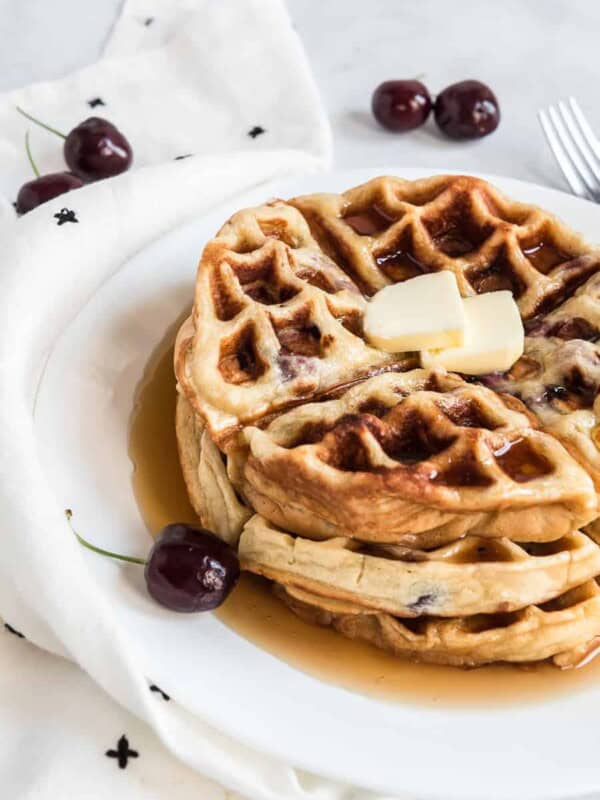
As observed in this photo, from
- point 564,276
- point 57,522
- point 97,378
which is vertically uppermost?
point 564,276

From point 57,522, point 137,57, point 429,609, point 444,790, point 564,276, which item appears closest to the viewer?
point 444,790

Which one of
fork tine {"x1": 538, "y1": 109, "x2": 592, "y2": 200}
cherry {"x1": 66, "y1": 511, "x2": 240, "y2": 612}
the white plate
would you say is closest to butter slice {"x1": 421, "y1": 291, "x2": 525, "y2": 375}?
cherry {"x1": 66, "y1": 511, "x2": 240, "y2": 612}

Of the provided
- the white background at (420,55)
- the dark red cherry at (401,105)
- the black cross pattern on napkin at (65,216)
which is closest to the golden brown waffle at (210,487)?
the black cross pattern on napkin at (65,216)

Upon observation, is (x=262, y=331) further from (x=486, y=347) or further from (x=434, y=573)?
(x=434, y=573)

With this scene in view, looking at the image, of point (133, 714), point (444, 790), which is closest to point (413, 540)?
point (444, 790)

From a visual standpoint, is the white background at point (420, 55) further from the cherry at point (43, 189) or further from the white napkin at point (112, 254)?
the cherry at point (43, 189)

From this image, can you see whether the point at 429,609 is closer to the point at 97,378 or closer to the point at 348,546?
the point at 348,546

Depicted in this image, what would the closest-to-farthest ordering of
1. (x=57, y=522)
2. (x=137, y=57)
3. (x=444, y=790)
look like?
(x=444, y=790) → (x=57, y=522) → (x=137, y=57)
